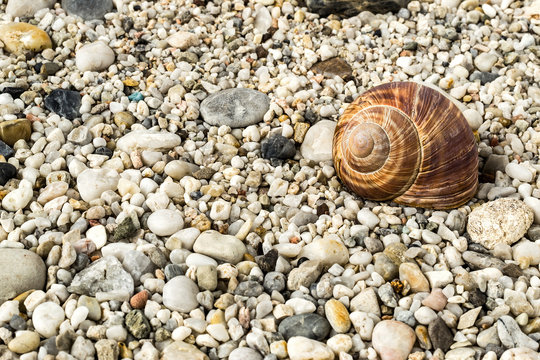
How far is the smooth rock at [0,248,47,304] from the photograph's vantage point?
279 cm

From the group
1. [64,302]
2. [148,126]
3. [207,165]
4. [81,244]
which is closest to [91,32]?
[148,126]

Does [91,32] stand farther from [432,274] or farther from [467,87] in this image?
[432,274]

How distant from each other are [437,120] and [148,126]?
2.00 metres

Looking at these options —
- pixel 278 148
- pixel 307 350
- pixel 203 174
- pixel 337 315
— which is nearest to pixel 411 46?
pixel 278 148

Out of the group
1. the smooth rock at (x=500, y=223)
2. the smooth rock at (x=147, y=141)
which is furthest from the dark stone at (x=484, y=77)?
the smooth rock at (x=147, y=141)

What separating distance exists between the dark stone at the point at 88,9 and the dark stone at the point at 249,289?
3.09 m

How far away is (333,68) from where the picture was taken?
175 inches

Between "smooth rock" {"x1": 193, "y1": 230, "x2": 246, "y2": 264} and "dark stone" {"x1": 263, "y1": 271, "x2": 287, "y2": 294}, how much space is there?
8.9 inches

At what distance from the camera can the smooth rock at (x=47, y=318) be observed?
2.65m

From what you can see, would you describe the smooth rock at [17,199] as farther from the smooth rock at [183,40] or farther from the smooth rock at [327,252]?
the smooth rock at [183,40]

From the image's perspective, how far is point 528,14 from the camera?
4.79 meters

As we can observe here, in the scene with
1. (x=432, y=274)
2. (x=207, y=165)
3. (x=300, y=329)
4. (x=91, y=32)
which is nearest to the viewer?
(x=300, y=329)

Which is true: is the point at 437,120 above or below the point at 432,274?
above

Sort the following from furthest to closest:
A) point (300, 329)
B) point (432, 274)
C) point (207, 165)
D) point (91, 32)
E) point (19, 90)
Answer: point (91, 32), point (19, 90), point (207, 165), point (432, 274), point (300, 329)
